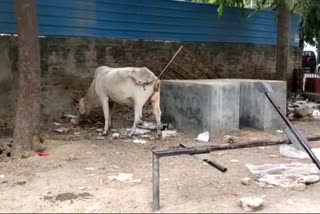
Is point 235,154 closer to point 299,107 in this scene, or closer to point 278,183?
point 278,183

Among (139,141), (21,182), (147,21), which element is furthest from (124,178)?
(147,21)

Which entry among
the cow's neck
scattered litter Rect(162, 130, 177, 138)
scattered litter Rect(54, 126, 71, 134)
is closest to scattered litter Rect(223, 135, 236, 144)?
scattered litter Rect(162, 130, 177, 138)

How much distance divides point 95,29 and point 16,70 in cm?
196

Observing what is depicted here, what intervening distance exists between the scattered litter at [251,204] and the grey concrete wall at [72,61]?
5.67m

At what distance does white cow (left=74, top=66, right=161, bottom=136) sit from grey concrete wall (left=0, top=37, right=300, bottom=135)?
138 centimetres

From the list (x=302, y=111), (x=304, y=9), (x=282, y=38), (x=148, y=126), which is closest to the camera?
(x=148, y=126)

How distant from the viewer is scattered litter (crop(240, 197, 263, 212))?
4277mm

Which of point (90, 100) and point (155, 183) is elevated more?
point (90, 100)

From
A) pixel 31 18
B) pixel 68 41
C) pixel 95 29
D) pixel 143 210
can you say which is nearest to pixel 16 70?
pixel 68 41

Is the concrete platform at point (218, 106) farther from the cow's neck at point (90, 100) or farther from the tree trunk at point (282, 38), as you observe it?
the tree trunk at point (282, 38)

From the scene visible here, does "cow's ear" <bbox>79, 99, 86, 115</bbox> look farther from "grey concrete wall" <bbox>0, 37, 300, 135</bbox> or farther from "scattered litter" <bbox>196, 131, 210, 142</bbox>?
"scattered litter" <bbox>196, 131, 210, 142</bbox>

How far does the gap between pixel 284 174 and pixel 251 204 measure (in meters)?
1.31

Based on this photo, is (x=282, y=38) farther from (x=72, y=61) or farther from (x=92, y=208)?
(x=92, y=208)

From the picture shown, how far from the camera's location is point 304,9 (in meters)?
10.9
